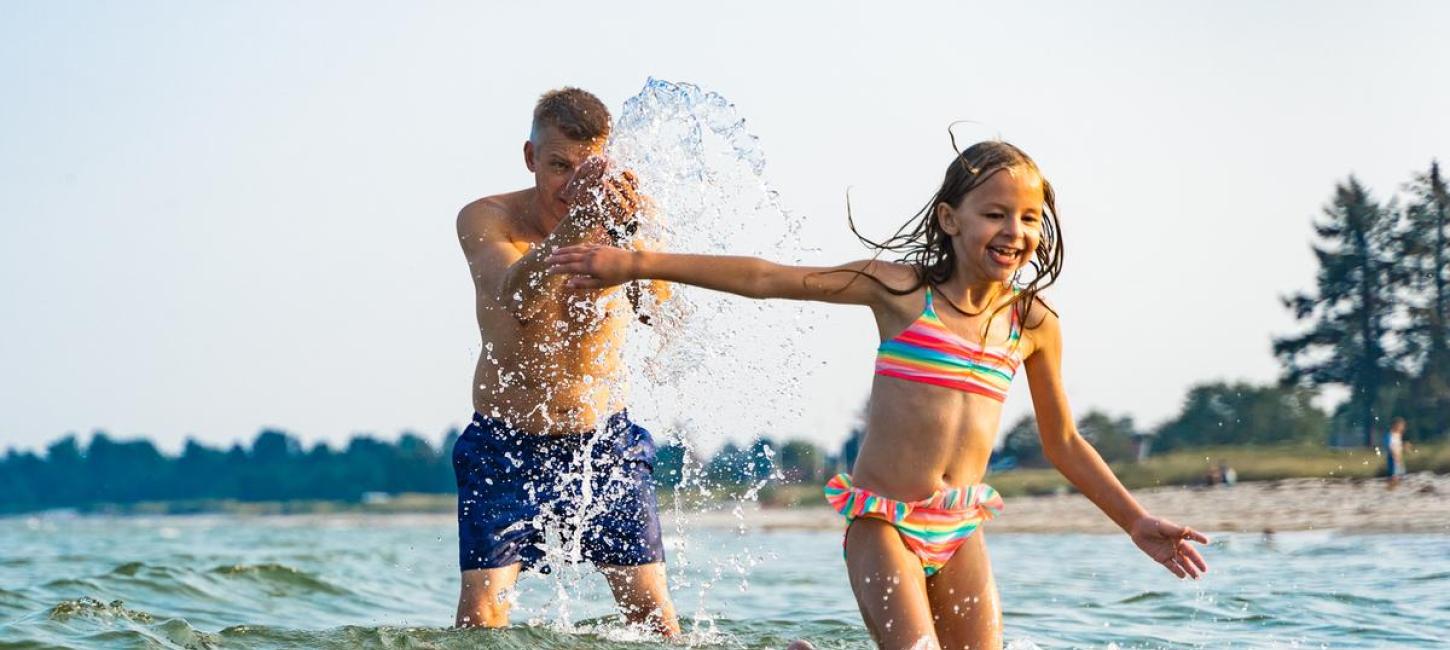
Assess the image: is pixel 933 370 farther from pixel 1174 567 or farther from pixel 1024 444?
pixel 1024 444

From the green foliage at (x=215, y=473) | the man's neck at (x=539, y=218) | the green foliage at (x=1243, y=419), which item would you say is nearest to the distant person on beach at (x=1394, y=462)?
the green foliage at (x=1243, y=419)

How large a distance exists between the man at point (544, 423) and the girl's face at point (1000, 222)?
1.29 m

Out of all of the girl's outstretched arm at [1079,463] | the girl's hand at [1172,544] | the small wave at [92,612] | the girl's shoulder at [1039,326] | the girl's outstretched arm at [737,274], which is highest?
the girl's outstretched arm at [737,274]

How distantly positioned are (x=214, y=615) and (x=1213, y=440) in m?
26.6

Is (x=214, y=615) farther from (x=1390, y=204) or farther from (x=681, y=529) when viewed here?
(x=1390, y=204)

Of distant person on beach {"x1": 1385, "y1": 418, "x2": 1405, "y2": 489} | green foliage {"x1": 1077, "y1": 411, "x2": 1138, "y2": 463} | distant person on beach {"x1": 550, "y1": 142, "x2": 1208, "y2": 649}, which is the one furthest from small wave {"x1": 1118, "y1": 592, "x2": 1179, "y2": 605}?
green foliage {"x1": 1077, "y1": 411, "x2": 1138, "y2": 463}

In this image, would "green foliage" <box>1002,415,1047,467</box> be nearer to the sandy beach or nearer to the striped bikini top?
the sandy beach

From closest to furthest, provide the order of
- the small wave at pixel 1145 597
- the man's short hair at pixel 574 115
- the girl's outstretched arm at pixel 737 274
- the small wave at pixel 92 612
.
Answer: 1. the girl's outstretched arm at pixel 737 274
2. the man's short hair at pixel 574 115
3. the small wave at pixel 92 612
4. the small wave at pixel 1145 597

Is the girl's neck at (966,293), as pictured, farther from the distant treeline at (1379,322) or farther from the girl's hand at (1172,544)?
the distant treeline at (1379,322)

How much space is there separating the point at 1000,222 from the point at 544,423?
1757mm

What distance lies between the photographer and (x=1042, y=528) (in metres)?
24.4

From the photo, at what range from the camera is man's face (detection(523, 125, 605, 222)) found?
16.9 feet

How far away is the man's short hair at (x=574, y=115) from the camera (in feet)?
16.9

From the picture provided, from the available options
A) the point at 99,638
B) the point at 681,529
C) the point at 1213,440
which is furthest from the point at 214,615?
the point at 1213,440
